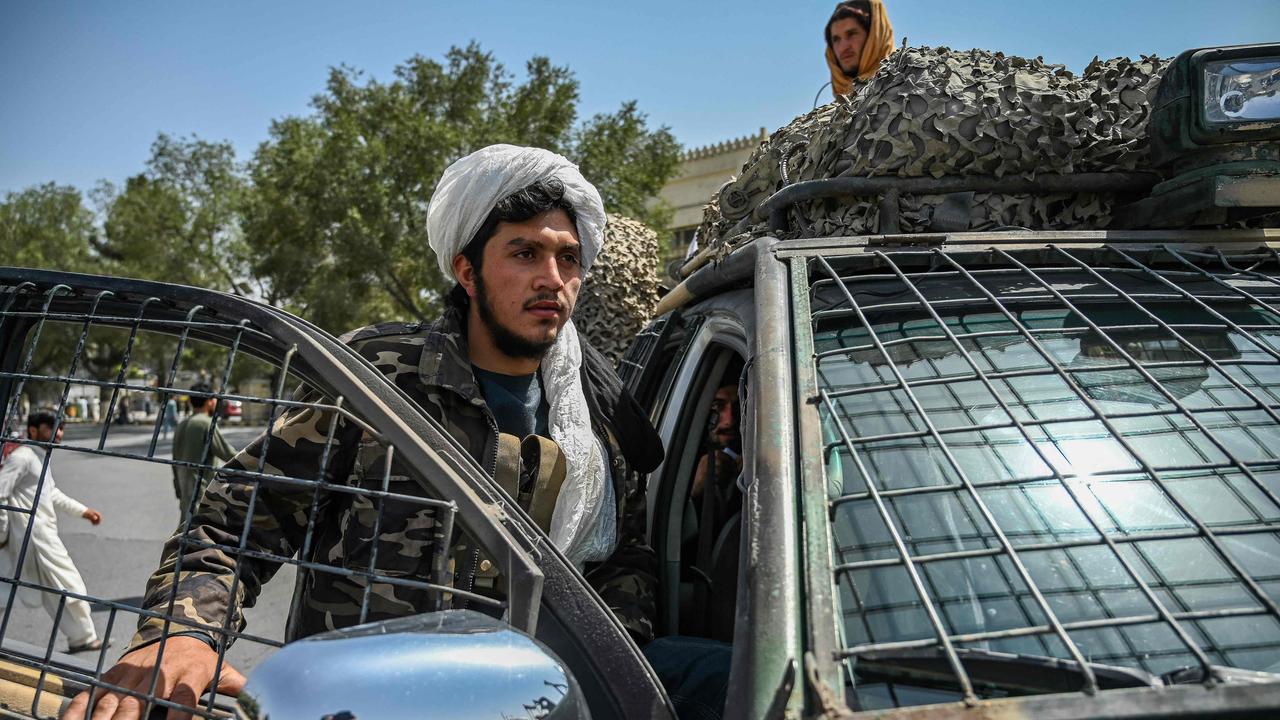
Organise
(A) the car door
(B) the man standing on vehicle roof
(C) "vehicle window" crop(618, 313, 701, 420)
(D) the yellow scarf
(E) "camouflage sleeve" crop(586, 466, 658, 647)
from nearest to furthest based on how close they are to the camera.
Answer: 1. (A) the car door
2. (B) the man standing on vehicle roof
3. (E) "camouflage sleeve" crop(586, 466, 658, 647)
4. (C) "vehicle window" crop(618, 313, 701, 420)
5. (D) the yellow scarf

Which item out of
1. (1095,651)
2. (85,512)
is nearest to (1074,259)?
(1095,651)

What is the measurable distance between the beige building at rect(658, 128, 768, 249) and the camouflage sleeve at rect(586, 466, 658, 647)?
31709 mm

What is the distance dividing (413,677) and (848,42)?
12.3 ft

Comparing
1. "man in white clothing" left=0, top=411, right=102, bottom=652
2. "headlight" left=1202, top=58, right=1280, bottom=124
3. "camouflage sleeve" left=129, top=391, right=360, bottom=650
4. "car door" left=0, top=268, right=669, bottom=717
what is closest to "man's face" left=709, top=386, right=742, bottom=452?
"car door" left=0, top=268, right=669, bottom=717

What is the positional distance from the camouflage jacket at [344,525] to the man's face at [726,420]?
29.6 inches

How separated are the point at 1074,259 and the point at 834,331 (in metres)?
0.54

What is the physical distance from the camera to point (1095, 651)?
1.19m

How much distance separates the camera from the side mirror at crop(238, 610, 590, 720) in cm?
87

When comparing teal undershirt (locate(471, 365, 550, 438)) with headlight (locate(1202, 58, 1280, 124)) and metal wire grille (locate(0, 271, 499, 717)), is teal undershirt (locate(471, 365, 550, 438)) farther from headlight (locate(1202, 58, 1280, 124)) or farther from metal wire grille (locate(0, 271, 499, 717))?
headlight (locate(1202, 58, 1280, 124))

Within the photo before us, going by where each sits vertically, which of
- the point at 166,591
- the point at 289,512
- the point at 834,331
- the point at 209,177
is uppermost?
the point at 209,177

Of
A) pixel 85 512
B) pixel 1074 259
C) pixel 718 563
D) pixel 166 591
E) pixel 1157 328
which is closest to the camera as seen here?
pixel 166 591

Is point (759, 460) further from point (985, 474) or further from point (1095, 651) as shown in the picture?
point (1095, 651)

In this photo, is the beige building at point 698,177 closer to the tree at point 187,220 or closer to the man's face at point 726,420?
the tree at point 187,220

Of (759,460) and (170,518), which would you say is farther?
(170,518)
